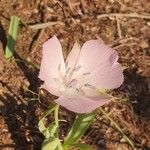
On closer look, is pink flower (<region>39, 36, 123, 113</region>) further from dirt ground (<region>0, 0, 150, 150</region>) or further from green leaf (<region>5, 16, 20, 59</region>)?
green leaf (<region>5, 16, 20, 59</region>)

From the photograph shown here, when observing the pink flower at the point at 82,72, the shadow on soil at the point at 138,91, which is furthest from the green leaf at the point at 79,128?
the shadow on soil at the point at 138,91

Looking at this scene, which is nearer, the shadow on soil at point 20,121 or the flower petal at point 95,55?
the flower petal at point 95,55

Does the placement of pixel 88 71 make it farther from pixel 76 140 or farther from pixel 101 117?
pixel 101 117

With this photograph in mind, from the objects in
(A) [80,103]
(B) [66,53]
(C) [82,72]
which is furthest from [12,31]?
(A) [80,103]

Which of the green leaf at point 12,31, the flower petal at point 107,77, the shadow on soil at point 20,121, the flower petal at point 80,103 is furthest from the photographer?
the green leaf at point 12,31

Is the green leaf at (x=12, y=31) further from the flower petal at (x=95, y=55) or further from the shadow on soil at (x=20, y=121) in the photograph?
the flower petal at (x=95, y=55)

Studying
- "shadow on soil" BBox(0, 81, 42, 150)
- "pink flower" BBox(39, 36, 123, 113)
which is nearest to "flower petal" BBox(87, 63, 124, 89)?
"pink flower" BBox(39, 36, 123, 113)
